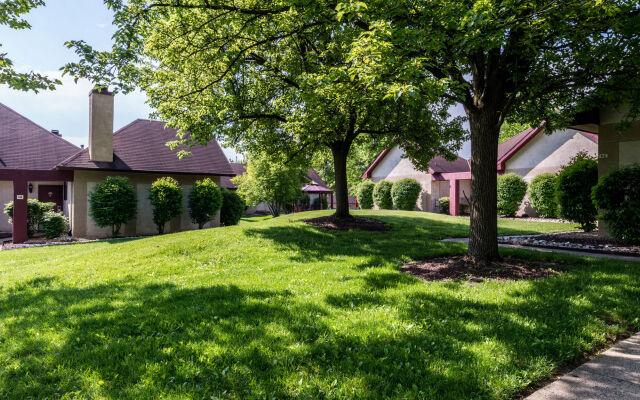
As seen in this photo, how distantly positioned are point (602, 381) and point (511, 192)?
2031cm

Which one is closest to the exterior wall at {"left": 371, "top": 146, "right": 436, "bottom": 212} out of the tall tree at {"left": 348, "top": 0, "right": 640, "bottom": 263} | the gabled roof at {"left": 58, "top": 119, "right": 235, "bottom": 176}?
the gabled roof at {"left": 58, "top": 119, "right": 235, "bottom": 176}

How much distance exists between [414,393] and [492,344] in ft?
4.08

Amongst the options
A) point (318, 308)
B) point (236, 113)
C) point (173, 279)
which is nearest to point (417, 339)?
point (318, 308)

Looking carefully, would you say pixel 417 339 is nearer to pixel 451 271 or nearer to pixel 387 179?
pixel 451 271

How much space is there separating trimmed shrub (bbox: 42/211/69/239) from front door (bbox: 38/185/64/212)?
573cm

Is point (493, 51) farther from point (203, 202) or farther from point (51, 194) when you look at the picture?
point (51, 194)

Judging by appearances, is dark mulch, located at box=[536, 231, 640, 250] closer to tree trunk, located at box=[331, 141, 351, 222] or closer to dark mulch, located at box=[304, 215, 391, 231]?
dark mulch, located at box=[304, 215, 391, 231]

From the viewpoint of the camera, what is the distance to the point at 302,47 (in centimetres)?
1184

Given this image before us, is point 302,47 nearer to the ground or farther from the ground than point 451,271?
farther from the ground

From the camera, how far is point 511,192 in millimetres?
20844

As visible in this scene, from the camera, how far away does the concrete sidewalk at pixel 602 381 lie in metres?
2.74

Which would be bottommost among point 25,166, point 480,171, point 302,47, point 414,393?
point 414,393

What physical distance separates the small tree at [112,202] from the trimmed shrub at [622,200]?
18.0m

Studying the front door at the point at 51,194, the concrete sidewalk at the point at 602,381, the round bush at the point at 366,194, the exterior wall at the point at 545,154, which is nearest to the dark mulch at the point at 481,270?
the concrete sidewalk at the point at 602,381
